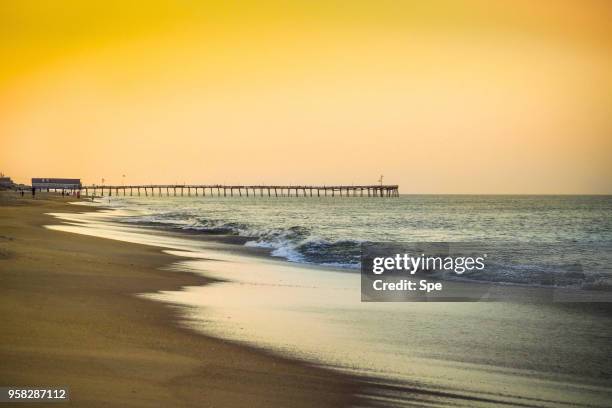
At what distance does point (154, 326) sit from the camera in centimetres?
829

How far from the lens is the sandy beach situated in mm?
5633

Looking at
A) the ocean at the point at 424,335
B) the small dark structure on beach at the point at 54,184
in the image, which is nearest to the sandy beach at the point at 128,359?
the ocean at the point at 424,335

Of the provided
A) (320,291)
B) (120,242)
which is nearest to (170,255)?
(120,242)

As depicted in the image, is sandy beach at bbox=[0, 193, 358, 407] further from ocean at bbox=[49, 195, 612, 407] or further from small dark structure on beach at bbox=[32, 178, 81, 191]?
small dark structure on beach at bbox=[32, 178, 81, 191]

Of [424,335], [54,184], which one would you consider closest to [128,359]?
[424,335]

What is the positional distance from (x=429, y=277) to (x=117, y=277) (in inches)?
282

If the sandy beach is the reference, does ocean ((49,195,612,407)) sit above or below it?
below

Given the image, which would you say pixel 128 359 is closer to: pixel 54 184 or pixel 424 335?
pixel 424 335

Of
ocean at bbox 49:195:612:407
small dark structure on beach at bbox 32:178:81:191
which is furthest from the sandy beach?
small dark structure on beach at bbox 32:178:81:191

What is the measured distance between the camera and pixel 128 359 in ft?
21.6

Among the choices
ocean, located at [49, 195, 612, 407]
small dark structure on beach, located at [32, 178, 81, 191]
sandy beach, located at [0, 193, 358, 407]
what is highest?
small dark structure on beach, located at [32, 178, 81, 191]

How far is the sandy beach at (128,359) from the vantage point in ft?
18.5

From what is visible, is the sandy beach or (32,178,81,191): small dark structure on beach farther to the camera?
(32,178,81,191): small dark structure on beach

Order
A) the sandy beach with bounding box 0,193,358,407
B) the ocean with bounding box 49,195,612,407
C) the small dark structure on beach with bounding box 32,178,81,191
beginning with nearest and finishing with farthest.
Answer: the sandy beach with bounding box 0,193,358,407 < the ocean with bounding box 49,195,612,407 < the small dark structure on beach with bounding box 32,178,81,191
